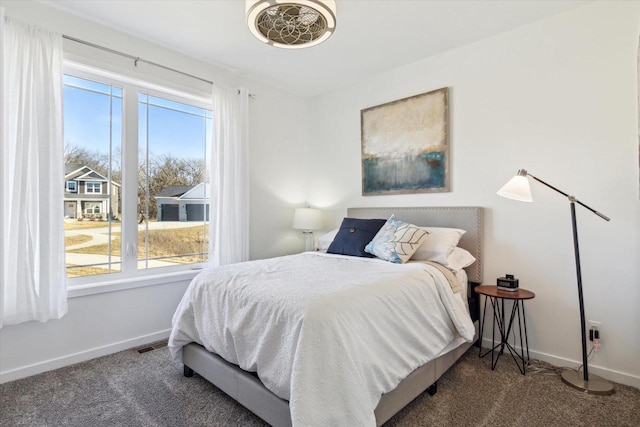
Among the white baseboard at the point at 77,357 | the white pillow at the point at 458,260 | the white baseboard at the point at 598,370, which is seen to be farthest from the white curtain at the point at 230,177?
the white baseboard at the point at 598,370

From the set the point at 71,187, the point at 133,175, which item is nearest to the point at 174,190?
the point at 133,175

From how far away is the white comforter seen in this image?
4.53ft

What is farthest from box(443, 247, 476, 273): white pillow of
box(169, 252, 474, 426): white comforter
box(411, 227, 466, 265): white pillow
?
box(169, 252, 474, 426): white comforter

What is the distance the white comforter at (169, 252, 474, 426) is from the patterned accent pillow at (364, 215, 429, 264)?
0.49 feet

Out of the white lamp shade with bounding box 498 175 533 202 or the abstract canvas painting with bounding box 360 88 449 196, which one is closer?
the white lamp shade with bounding box 498 175 533 202

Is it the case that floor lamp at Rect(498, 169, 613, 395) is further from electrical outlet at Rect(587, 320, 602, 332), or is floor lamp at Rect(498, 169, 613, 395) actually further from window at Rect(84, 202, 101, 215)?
window at Rect(84, 202, 101, 215)

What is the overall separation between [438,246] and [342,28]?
1929 millimetres

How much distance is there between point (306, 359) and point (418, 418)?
90 cm

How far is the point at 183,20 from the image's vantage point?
2.60 m

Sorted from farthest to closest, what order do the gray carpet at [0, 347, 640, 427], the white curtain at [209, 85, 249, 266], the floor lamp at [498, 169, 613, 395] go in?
the white curtain at [209, 85, 249, 266], the floor lamp at [498, 169, 613, 395], the gray carpet at [0, 347, 640, 427]

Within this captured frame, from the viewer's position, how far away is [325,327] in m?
1.44

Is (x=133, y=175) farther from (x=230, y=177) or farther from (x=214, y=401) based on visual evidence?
(x=214, y=401)

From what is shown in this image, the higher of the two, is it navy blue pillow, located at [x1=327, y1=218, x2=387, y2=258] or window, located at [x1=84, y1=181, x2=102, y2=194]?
window, located at [x1=84, y1=181, x2=102, y2=194]

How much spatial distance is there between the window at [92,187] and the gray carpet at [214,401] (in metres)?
1.36
